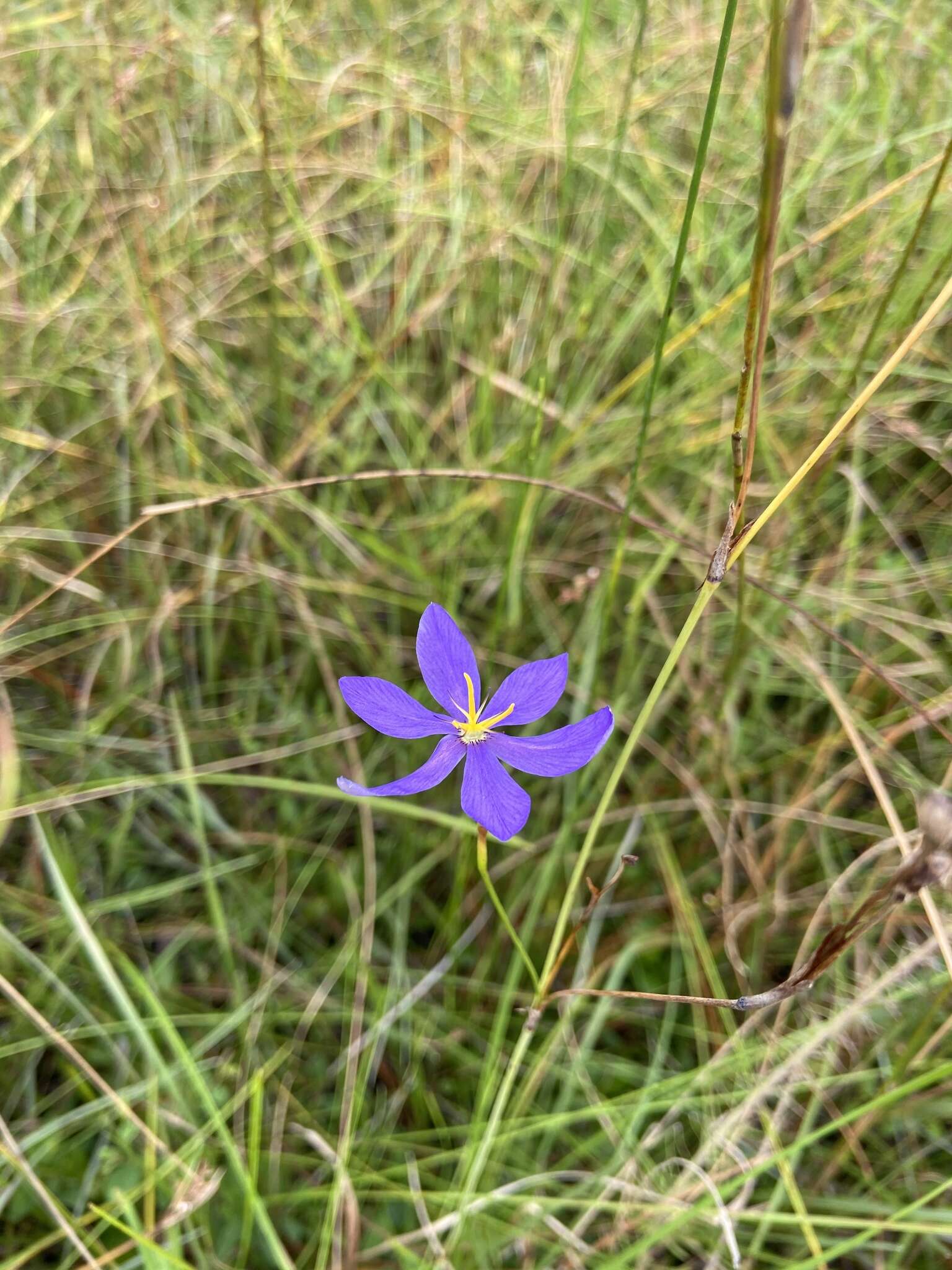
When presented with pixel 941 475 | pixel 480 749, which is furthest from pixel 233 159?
pixel 480 749

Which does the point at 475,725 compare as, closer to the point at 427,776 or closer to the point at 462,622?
the point at 427,776

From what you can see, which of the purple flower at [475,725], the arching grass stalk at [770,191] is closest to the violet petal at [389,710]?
the purple flower at [475,725]

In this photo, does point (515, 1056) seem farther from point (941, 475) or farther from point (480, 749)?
point (941, 475)

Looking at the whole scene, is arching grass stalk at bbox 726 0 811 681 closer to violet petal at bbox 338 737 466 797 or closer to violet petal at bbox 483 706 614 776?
violet petal at bbox 483 706 614 776

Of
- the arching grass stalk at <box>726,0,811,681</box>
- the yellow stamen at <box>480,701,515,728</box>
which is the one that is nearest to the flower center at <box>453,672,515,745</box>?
the yellow stamen at <box>480,701,515,728</box>

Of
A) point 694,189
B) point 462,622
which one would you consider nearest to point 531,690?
point 694,189

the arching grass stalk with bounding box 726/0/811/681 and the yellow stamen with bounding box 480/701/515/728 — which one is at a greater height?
the arching grass stalk with bounding box 726/0/811/681

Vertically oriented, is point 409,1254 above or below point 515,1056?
below
